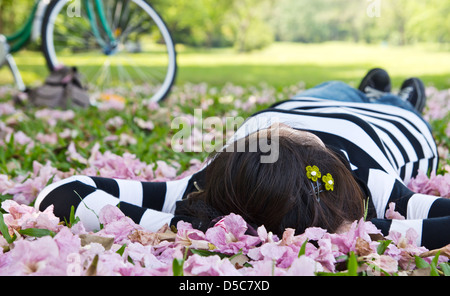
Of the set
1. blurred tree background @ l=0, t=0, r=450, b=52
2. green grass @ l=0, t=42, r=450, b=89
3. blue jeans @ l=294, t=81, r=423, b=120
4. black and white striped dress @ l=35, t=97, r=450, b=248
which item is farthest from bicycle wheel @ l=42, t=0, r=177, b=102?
blurred tree background @ l=0, t=0, r=450, b=52

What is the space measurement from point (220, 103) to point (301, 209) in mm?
2876

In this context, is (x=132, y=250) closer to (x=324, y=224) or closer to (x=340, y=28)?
(x=324, y=224)

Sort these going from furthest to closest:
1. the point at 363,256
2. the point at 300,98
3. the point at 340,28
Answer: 1. the point at 340,28
2. the point at 300,98
3. the point at 363,256

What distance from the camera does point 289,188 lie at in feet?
4.22

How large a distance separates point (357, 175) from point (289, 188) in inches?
16.0

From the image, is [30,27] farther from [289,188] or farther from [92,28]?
[289,188]

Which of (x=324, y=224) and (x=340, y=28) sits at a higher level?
(x=340, y=28)

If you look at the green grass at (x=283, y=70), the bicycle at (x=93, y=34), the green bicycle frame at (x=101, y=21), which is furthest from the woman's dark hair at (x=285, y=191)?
the green grass at (x=283, y=70)

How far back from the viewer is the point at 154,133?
3.01 metres

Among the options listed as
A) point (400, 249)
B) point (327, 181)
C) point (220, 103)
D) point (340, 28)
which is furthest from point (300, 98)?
point (340, 28)

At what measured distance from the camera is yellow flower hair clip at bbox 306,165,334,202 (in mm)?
1298

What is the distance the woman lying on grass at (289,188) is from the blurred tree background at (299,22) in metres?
19.9

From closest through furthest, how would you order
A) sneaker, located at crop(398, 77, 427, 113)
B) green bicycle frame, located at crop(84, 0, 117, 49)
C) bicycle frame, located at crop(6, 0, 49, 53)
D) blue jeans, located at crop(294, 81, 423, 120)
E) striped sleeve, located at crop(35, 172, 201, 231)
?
striped sleeve, located at crop(35, 172, 201, 231) < blue jeans, located at crop(294, 81, 423, 120) < sneaker, located at crop(398, 77, 427, 113) < green bicycle frame, located at crop(84, 0, 117, 49) < bicycle frame, located at crop(6, 0, 49, 53)

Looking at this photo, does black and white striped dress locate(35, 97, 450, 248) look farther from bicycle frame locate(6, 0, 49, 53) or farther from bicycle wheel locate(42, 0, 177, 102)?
bicycle frame locate(6, 0, 49, 53)
